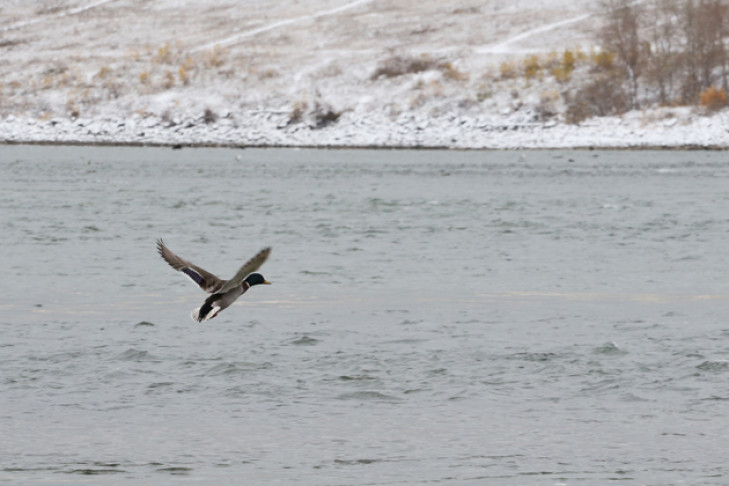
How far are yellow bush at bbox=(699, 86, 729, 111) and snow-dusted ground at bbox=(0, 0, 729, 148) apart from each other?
126 centimetres

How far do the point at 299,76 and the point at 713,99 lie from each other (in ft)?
120

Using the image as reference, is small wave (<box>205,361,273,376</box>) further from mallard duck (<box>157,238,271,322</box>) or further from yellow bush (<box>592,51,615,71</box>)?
yellow bush (<box>592,51,615,71</box>)

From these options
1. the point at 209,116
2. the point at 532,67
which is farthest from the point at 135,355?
the point at 532,67

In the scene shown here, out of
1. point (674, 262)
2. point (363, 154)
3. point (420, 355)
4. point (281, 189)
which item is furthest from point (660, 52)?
point (420, 355)

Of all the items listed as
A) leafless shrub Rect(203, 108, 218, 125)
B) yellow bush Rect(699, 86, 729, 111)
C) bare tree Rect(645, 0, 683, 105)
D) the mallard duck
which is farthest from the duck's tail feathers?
leafless shrub Rect(203, 108, 218, 125)

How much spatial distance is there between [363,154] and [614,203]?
4170 centimetres

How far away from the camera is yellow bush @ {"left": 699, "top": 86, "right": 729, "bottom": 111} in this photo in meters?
89.2

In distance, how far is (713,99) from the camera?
90.2 meters

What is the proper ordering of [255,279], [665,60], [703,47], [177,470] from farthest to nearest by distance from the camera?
[665,60]
[703,47]
[255,279]
[177,470]

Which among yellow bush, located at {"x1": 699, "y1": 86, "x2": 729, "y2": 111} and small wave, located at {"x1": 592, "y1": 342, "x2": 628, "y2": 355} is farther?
yellow bush, located at {"x1": 699, "y1": 86, "x2": 729, "y2": 111}

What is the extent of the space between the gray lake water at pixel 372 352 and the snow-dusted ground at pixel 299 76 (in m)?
Result: 58.0

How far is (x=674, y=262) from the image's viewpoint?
24.4 metres

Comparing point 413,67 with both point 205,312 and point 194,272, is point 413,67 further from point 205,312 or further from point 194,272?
point 194,272

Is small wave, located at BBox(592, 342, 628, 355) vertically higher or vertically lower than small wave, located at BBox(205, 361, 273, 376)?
lower
